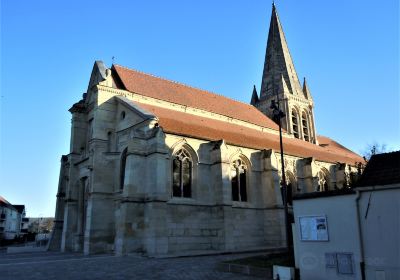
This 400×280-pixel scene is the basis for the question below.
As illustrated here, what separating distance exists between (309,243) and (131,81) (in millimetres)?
20341

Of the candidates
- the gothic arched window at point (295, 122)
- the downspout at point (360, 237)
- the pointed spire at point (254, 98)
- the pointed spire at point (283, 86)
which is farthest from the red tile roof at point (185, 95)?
the downspout at point (360, 237)

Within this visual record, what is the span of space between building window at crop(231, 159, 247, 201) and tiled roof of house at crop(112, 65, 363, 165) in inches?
58.1

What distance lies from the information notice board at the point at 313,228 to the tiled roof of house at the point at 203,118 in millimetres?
12166

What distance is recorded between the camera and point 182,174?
70.8 feet

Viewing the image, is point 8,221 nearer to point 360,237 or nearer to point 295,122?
point 295,122

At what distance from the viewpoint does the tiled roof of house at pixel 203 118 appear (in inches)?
930

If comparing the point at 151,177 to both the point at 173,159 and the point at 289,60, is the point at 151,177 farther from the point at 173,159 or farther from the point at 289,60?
the point at 289,60

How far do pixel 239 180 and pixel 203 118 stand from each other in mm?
6372

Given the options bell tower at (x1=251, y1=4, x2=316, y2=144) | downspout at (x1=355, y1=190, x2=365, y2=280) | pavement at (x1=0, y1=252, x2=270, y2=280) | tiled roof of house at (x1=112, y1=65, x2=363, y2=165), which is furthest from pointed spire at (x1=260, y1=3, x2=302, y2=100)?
downspout at (x1=355, y1=190, x2=365, y2=280)

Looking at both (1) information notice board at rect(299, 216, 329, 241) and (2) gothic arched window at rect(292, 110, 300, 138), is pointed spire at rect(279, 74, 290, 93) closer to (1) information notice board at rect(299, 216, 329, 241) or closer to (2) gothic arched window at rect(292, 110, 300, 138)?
(2) gothic arched window at rect(292, 110, 300, 138)

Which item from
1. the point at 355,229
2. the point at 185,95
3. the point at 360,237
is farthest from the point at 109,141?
the point at 360,237

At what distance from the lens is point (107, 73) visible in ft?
84.7

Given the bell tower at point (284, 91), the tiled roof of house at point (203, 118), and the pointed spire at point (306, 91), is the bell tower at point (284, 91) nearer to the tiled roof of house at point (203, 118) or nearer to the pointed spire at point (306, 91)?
the pointed spire at point (306, 91)

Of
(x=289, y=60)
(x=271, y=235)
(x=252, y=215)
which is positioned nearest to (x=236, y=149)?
(x=252, y=215)
